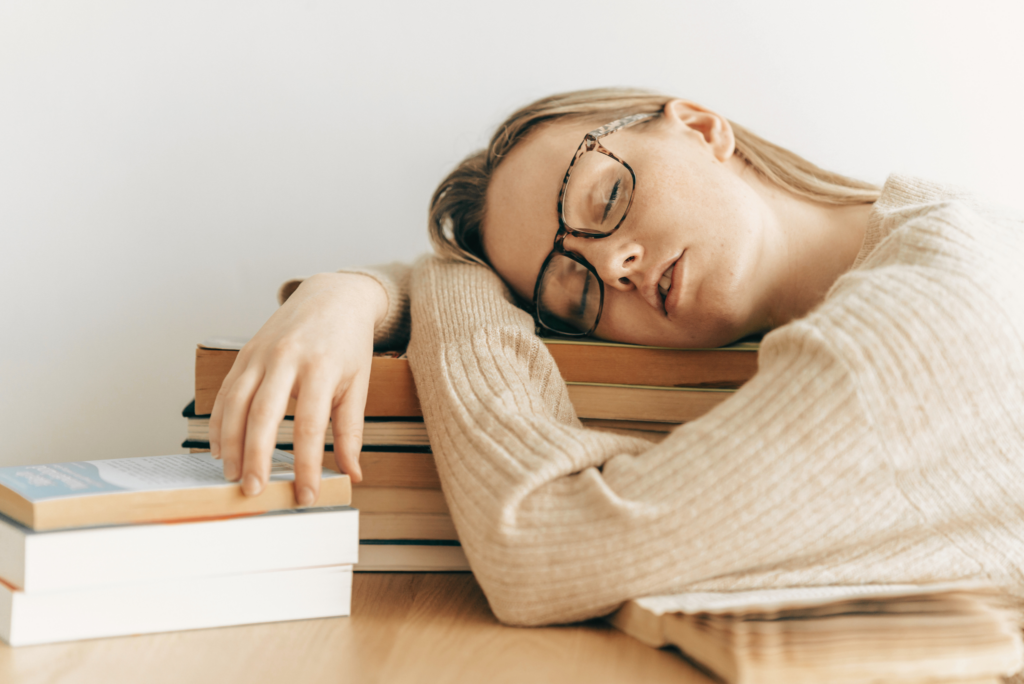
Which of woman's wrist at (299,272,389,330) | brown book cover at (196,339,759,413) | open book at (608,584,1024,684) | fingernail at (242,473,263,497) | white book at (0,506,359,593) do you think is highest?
woman's wrist at (299,272,389,330)

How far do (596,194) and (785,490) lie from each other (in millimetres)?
486

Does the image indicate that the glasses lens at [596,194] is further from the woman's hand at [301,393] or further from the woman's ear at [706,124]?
the woman's hand at [301,393]

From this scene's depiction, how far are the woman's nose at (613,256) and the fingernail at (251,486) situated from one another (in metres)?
0.50

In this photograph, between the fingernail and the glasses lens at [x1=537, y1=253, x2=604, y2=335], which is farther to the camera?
the glasses lens at [x1=537, y1=253, x2=604, y2=335]

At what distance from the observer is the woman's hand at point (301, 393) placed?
0.57m

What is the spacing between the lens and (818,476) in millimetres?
516

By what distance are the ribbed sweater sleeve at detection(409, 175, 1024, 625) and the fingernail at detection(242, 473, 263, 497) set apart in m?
0.17

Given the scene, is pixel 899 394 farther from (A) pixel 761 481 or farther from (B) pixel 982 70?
(B) pixel 982 70

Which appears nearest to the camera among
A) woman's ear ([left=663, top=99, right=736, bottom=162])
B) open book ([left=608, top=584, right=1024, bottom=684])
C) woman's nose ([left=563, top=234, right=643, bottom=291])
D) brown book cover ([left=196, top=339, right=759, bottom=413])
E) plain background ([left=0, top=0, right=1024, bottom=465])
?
open book ([left=608, top=584, right=1024, bottom=684])

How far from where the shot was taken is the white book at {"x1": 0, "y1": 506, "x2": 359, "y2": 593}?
→ 504 mm

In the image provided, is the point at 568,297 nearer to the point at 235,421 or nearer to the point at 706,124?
the point at 706,124

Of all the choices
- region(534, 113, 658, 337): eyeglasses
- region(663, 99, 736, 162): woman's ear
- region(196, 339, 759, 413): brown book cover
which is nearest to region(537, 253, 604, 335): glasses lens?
region(534, 113, 658, 337): eyeglasses

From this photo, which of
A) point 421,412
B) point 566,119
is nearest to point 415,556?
point 421,412

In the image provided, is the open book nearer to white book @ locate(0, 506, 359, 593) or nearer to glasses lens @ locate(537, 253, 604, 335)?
white book @ locate(0, 506, 359, 593)
